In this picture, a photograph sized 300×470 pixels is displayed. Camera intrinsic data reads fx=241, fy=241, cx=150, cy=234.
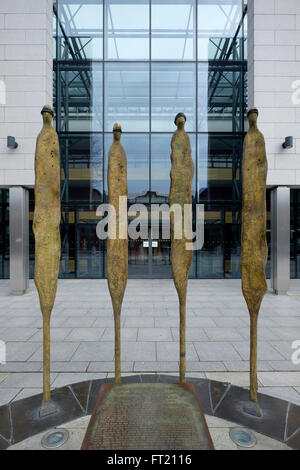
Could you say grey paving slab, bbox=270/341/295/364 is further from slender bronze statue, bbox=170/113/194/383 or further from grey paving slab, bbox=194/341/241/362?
slender bronze statue, bbox=170/113/194/383

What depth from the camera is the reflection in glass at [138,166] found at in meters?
11.2

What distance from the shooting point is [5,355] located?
163 inches

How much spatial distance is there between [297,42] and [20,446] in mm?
12434

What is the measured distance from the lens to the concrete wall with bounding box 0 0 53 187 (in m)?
8.32

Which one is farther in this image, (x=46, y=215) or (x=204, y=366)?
(x=204, y=366)

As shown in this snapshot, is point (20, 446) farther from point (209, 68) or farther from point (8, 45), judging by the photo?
point (209, 68)

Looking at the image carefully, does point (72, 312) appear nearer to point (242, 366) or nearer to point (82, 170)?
point (242, 366)

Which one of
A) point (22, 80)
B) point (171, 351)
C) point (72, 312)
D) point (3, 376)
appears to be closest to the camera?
point (3, 376)

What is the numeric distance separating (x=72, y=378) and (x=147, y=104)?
11.3 meters

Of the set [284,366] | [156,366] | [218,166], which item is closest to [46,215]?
[156,366]

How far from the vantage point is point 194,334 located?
504 cm

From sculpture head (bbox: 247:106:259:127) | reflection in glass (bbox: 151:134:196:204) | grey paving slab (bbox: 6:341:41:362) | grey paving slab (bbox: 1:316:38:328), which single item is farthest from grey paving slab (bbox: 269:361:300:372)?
reflection in glass (bbox: 151:134:196:204)

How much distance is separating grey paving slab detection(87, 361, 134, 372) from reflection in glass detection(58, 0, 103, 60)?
492 inches

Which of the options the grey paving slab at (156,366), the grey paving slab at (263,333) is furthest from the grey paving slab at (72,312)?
the grey paving slab at (263,333)
